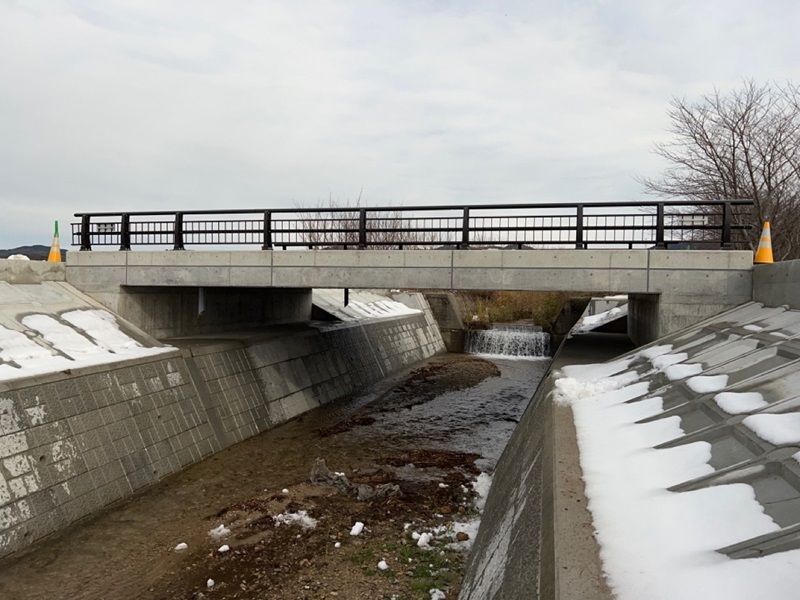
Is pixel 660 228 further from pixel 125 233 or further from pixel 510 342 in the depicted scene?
pixel 510 342

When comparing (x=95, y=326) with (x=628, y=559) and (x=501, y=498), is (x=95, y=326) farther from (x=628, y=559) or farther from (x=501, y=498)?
(x=628, y=559)

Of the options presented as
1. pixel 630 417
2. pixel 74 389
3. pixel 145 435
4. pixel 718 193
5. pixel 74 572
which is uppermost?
pixel 718 193

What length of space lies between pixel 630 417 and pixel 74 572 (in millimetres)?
7140

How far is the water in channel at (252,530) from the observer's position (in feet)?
21.2

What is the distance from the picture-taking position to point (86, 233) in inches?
539

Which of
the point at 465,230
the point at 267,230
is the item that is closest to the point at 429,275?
the point at 465,230

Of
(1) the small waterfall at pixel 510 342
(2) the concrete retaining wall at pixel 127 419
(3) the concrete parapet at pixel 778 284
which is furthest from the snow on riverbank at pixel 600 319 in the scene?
(3) the concrete parapet at pixel 778 284

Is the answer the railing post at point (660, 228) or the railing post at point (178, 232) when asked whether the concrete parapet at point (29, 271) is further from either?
the railing post at point (660, 228)

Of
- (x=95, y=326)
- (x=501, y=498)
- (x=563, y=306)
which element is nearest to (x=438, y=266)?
(x=501, y=498)

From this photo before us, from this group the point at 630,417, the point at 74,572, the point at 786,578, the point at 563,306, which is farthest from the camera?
the point at 563,306

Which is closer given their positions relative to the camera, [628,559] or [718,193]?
[628,559]

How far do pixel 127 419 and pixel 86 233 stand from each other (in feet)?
21.6

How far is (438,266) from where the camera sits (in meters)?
11.4

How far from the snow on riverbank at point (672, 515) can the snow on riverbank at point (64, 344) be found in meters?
8.59
